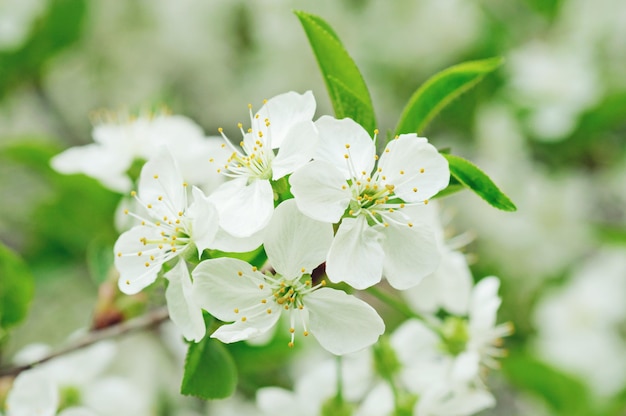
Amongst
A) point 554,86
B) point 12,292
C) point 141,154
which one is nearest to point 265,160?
point 141,154

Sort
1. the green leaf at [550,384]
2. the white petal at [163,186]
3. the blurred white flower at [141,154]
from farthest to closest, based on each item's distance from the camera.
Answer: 1. the green leaf at [550,384]
2. the blurred white flower at [141,154]
3. the white petal at [163,186]

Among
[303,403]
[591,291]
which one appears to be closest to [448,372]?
[303,403]

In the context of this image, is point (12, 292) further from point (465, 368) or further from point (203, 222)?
point (465, 368)

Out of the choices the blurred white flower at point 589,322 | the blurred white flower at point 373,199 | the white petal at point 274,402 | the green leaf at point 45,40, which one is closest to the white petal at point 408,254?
the blurred white flower at point 373,199

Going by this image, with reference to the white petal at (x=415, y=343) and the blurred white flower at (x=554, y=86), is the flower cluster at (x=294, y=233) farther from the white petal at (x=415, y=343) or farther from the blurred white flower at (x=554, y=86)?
the blurred white flower at (x=554, y=86)

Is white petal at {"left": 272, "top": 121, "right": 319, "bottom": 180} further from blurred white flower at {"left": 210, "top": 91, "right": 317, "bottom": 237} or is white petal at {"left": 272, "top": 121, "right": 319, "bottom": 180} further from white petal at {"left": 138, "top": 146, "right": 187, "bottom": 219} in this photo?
white petal at {"left": 138, "top": 146, "right": 187, "bottom": 219}

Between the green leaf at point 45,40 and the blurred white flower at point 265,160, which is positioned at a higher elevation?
the blurred white flower at point 265,160
